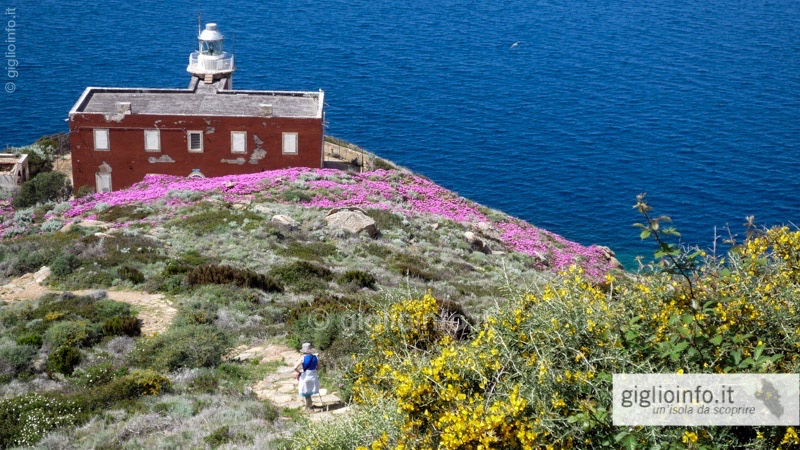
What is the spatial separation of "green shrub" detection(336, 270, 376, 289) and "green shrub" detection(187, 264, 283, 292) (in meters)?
1.96

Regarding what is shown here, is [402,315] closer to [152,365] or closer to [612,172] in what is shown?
[152,365]

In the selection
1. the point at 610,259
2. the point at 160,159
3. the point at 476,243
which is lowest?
the point at 610,259

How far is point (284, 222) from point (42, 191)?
18.8 meters

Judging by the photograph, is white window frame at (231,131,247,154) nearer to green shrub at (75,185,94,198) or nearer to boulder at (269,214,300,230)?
green shrub at (75,185,94,198)

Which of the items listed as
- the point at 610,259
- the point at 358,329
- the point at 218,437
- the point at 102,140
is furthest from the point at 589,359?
the point at 102,140

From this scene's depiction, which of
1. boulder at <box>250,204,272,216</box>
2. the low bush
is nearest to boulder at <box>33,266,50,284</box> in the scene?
boulder at <box>250,204,272,216</box>

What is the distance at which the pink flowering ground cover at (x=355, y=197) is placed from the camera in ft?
124

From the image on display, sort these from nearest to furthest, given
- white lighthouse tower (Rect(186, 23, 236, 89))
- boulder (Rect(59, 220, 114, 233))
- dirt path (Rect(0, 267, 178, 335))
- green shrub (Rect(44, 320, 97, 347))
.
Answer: green shrub (Rect(44, 320, 97, 347)), dirt path (Rect(0, 267, 178, 335)), boulder (Rect(59, 220, 114, 233)), white lighthouse tower (Rect(186, 23, 236, 89))

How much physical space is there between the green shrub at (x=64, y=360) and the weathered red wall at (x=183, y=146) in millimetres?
29184

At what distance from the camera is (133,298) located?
71.8ft

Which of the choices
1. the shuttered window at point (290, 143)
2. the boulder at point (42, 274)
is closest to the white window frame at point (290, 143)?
the shuttered window at point (290, 143)

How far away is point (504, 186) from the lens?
217 ft

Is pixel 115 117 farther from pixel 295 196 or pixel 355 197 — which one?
pixel 355 197

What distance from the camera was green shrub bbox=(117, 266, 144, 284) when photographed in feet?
75.8
